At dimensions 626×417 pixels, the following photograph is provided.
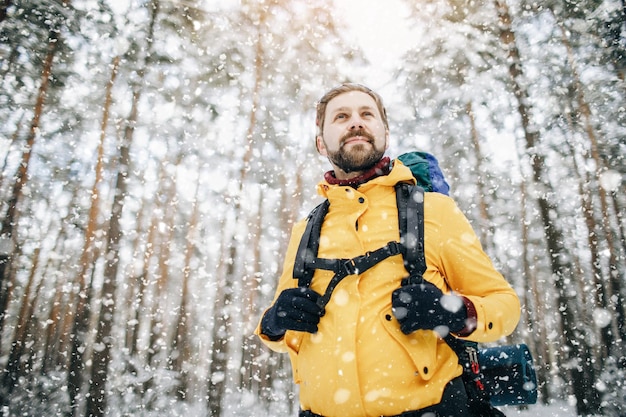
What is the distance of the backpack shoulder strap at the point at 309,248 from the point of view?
6.16ft

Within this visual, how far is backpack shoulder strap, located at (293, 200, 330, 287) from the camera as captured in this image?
6.16 feet

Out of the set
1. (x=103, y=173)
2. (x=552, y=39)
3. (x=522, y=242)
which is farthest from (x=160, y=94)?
(x=522, y=242)

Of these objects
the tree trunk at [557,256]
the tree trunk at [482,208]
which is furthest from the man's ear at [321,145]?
the tree trunk at [482,208]

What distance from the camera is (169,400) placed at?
518 inches

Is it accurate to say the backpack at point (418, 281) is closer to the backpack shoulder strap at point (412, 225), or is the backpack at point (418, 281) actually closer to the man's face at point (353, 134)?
the backpack shoulder strap at point (412, 225)

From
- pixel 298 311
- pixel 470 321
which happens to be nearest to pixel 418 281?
pixel 470 321

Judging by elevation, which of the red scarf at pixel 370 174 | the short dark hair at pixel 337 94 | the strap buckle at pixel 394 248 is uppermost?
the short dark hair at pixel 337 94

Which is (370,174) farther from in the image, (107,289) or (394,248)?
(107,289)

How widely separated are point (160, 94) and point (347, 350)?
12372 mm

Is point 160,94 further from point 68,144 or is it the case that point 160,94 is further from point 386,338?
point 386,338

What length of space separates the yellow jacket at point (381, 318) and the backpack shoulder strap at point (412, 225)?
0.21 feet

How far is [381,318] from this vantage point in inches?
62.5

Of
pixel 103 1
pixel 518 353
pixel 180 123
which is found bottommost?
pixel 518 353

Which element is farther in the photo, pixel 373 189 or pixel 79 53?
pixel 79 53
